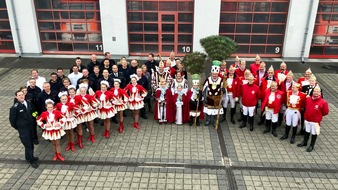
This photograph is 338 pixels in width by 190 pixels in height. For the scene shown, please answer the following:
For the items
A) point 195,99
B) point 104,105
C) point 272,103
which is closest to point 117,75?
point 104,105

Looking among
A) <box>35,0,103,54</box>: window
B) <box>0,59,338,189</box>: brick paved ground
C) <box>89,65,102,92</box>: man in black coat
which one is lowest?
<box>0,59,338,189</box>: brick paved ground

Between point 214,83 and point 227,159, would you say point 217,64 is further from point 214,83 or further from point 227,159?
point 227,159

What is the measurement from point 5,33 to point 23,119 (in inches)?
450

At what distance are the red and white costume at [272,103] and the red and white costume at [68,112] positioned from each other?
5.16m

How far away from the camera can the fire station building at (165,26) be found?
1503 centimetres

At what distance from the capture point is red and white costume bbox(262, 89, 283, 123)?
328 inches

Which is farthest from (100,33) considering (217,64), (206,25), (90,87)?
(217,64)

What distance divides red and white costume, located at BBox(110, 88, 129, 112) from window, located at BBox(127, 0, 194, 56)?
781cm

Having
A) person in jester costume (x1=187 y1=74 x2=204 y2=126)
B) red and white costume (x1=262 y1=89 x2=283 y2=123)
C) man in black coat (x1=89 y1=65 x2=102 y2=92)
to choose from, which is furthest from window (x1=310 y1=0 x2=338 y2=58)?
man in black coat (x1=89 y1=65 x2=102 y2=92)

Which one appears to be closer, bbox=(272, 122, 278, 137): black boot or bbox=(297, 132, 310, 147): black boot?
bbox=(297, 132, 310, 147): black boot

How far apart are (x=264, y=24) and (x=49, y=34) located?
11333 millimetres

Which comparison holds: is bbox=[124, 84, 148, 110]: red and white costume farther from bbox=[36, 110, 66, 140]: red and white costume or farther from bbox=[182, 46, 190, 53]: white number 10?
bbox=[182, 46, 190, 53]: white number 10

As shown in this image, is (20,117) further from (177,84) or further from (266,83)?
(266,83)

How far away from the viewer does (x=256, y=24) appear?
15.6 metres
